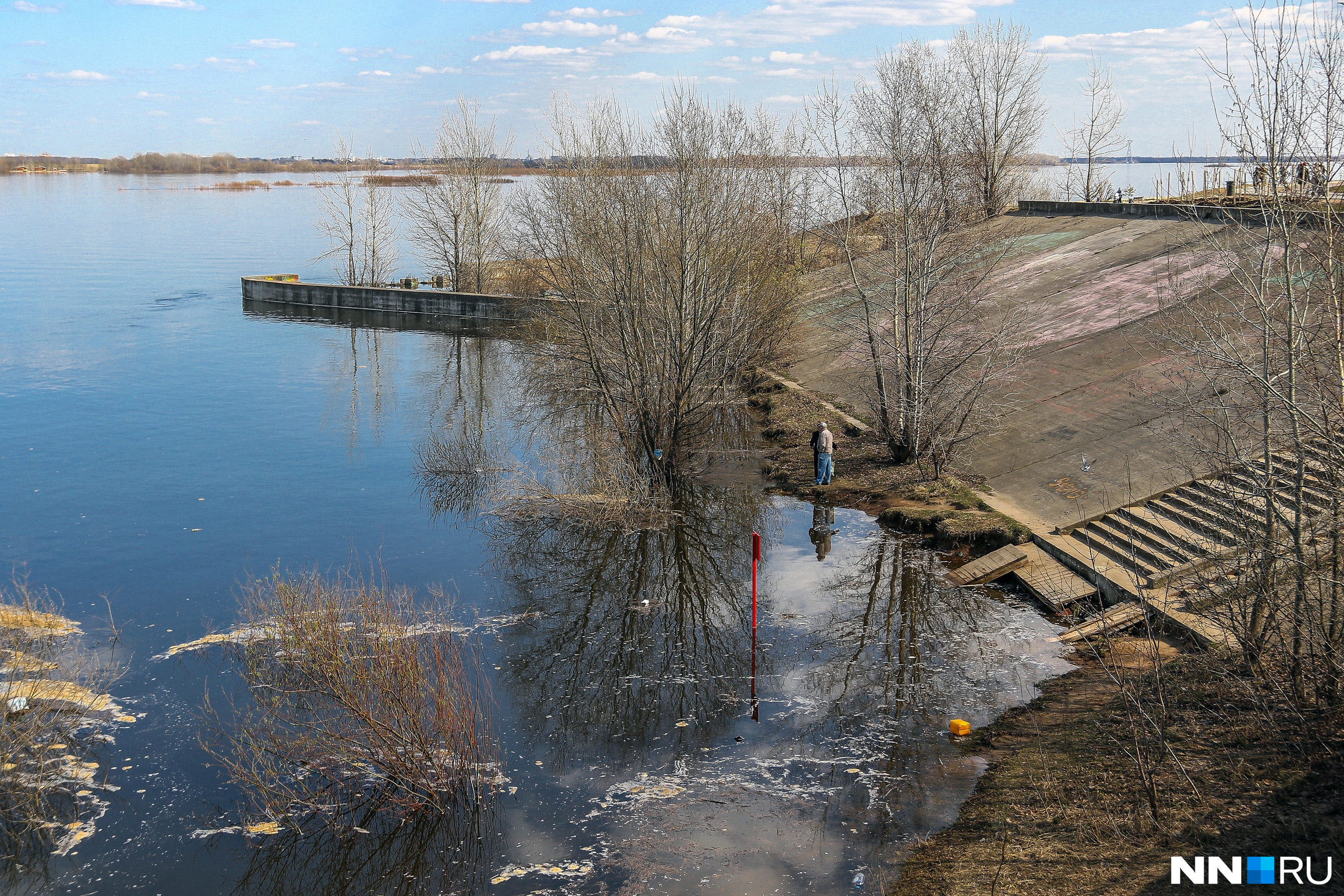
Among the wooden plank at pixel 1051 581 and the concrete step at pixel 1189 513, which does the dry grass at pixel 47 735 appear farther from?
the concrete step at pixel 1189 513

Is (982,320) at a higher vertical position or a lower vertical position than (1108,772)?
higher

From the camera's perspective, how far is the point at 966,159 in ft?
89.0

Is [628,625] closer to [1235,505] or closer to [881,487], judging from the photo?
[881,487]

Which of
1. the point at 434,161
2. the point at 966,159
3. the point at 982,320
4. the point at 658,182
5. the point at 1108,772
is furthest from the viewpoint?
the point at 434,161

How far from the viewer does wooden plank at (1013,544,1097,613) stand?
661 inches

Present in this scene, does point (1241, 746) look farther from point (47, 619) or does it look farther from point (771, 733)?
point (47, 619)

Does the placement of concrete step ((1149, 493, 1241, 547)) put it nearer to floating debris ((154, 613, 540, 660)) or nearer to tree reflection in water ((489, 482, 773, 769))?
tree reflection in water ((489, 482, 773, 769))

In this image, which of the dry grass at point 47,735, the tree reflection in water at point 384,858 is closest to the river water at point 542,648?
the tree reflection in water at point 384,858

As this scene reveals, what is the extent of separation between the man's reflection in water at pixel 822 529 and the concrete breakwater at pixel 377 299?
3306 cm

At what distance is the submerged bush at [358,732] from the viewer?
36.0 feet

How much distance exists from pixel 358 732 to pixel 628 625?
20.1 ft

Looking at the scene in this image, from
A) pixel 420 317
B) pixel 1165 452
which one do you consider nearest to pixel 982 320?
pixel 1165 452

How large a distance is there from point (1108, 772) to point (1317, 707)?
2.33 meters

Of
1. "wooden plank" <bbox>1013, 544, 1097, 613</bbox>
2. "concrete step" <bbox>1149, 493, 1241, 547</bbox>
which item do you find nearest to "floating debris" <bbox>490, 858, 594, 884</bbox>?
"wooden plank" <bbox>1013, 544, 1097, 613</bbox>
